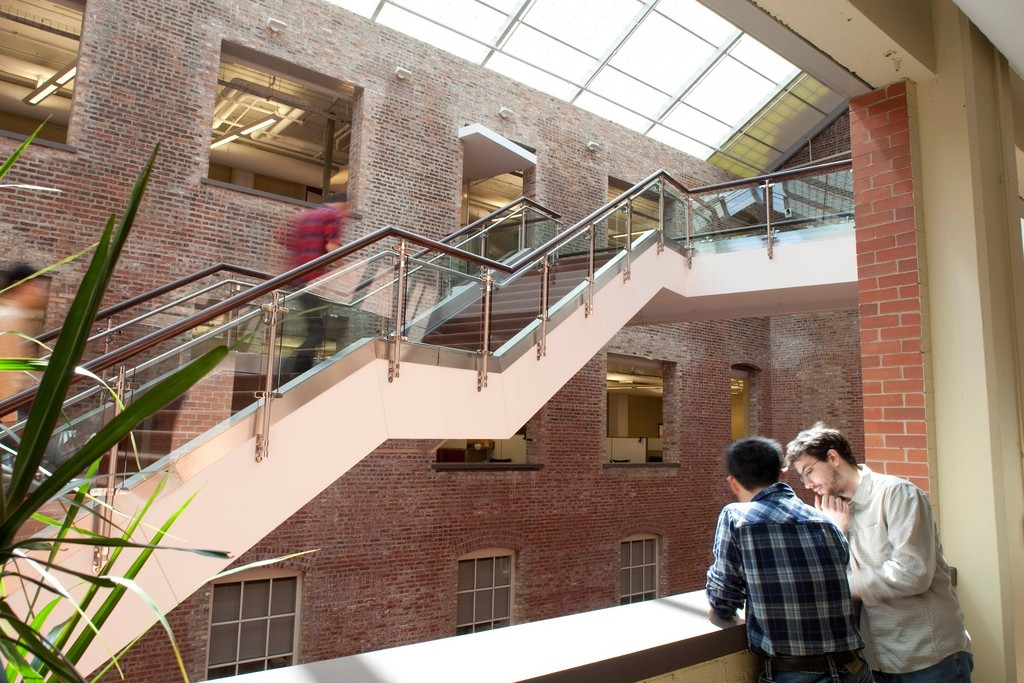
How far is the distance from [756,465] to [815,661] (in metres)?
0.57

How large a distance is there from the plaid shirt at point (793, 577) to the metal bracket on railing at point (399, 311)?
2.65m

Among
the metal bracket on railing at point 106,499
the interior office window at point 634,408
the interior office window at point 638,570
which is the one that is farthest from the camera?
the interior office window at point 634,408

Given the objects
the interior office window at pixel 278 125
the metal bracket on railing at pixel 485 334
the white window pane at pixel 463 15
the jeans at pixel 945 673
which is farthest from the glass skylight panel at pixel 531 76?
the jeans at pixel 945 673

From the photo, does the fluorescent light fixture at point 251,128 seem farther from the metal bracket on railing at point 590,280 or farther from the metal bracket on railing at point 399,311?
the metal bracket on railing at point 399,311

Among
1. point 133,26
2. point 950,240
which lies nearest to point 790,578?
point 950,240

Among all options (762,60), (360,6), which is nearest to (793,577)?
(360,6)

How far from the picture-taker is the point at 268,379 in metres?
3.81

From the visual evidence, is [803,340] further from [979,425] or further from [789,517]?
[789,517]

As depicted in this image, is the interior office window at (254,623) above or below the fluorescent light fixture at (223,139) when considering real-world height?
below

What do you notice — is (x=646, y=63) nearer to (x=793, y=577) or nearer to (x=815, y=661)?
(x=793, y=577)

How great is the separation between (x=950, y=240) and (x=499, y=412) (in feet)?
9.70

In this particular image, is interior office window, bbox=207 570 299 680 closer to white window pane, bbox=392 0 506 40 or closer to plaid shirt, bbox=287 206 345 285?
plaid shirt, bbox=287 206 345 285

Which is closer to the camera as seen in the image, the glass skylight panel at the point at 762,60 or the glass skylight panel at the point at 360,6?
the glass skylight panel at the point at 360,6

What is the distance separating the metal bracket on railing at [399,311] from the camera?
448 cm
